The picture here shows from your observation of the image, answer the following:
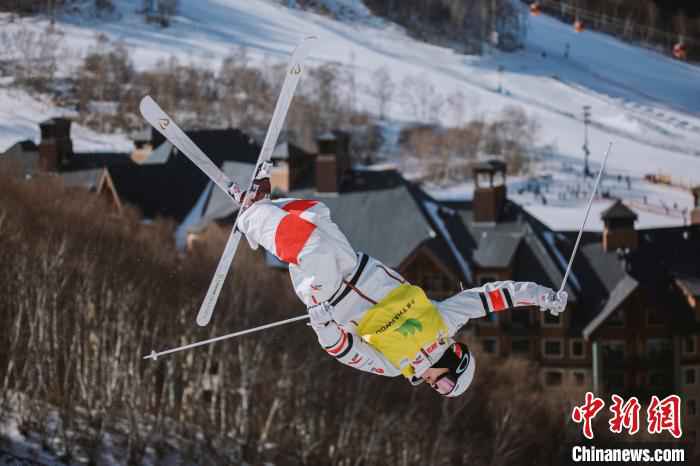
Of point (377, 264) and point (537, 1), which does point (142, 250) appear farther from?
point (377, 264)

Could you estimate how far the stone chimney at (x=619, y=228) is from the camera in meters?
27.2

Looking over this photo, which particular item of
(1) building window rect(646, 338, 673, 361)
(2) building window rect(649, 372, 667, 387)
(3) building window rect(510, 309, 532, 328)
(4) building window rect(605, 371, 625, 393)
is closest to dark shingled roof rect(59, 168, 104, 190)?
(3) building window rect(510, 309, 532, 328)

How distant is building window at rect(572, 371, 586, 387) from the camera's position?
27.1 meters

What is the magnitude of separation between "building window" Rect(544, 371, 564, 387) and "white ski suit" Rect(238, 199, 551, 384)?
20739 millimetres

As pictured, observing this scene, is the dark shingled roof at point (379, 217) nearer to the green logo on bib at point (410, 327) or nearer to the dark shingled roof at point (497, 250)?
→ the dark shingled roof at point (497, 250)

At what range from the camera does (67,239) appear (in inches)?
931

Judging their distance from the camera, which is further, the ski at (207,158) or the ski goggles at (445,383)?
the ski goggles at (445,383)

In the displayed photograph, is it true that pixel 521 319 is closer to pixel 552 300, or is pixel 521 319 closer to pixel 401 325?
pixel 552 300

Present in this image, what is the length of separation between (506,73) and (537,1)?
7.42 feet

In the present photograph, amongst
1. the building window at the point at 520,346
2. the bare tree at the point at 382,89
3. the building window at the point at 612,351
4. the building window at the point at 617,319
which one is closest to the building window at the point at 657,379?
the building window at the point at 612,351

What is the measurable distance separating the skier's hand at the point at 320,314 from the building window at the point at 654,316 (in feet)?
70.2

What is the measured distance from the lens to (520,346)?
2741 cm

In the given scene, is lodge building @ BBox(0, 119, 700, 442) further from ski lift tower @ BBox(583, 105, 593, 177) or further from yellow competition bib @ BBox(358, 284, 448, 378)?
yellow competition bib @ BBox(358, 284, 448, 378)

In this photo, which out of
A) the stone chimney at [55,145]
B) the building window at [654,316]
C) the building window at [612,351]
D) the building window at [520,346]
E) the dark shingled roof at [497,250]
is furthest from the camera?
the building window at [520,346]
